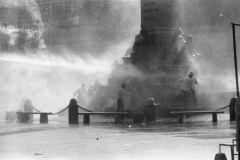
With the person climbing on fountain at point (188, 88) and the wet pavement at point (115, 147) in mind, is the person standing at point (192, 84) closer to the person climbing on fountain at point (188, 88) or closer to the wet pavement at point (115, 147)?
the person climbing on fountain at point (188, 88)

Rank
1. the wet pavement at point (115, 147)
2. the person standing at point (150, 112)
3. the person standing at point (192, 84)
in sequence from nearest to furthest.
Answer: the wet pavement at point (115, 147) < the person standing at point (150, 112) < the person standing at point (192, 84)

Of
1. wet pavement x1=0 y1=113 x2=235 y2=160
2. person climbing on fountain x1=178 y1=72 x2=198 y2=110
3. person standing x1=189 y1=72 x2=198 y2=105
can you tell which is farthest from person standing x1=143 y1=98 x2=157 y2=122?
wet pavement x1=0 y1=113 x2=235 y2=160

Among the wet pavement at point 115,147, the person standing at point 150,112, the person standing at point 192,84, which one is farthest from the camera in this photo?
the person standing at point 192,84

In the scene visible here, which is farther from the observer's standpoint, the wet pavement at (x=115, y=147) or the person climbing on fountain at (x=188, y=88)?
the person climbing on fountain at (x=188, y=88)

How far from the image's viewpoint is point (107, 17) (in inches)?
3329

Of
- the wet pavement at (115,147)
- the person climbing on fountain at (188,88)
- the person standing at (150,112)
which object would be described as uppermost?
the person climbing on fountain at (188,88)

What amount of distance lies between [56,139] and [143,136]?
8.31ft

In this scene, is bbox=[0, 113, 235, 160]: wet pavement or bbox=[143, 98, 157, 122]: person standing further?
bbox=[143, 98, 157, 122]: person standing

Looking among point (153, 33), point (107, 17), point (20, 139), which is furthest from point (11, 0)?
point (20, 139)

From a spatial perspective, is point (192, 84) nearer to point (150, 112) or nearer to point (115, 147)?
point (150, 112)

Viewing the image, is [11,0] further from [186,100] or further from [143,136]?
[143,136]

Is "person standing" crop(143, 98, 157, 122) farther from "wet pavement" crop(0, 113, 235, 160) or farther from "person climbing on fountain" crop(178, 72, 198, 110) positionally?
"wet pavement" crop(0, 113, 235, 160)

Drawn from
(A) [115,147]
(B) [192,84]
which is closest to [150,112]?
(B) [192,84]

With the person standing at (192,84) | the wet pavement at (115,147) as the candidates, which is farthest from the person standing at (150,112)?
the wet pavement at (115,147)
